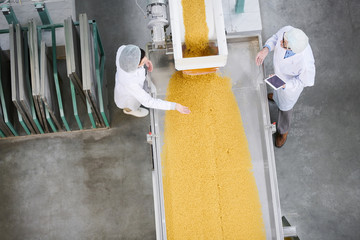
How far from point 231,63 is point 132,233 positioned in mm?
1787

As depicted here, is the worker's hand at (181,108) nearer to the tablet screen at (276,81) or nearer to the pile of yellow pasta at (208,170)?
the pile of yellow pasta at (208,170)

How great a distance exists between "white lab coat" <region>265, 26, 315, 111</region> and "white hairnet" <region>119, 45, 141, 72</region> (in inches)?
41.0

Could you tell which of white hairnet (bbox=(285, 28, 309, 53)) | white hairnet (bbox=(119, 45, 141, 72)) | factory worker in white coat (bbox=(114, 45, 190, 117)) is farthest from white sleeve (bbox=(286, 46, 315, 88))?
white hairnet (bbox=(119, 45, 141, 72))

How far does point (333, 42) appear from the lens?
11.6 feet

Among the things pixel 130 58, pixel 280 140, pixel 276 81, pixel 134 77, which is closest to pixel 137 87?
pixel 134 77

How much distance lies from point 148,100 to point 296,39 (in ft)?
3.68

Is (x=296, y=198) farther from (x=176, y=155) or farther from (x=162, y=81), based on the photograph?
(x=162, y=81)

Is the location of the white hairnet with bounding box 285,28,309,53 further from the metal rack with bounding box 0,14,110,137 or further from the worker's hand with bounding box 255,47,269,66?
the metal rack with bounding box 0,14,110,137

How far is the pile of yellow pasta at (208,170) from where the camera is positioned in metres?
2.47

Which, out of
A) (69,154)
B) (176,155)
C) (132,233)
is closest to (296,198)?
(176,155)

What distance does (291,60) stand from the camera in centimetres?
259

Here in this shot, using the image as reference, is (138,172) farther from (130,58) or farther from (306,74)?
(306,74)

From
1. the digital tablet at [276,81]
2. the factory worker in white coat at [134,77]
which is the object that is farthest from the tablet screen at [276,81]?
the factory worker in white coat at [134,77]

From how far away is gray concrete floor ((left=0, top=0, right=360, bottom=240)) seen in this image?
3.21 m
